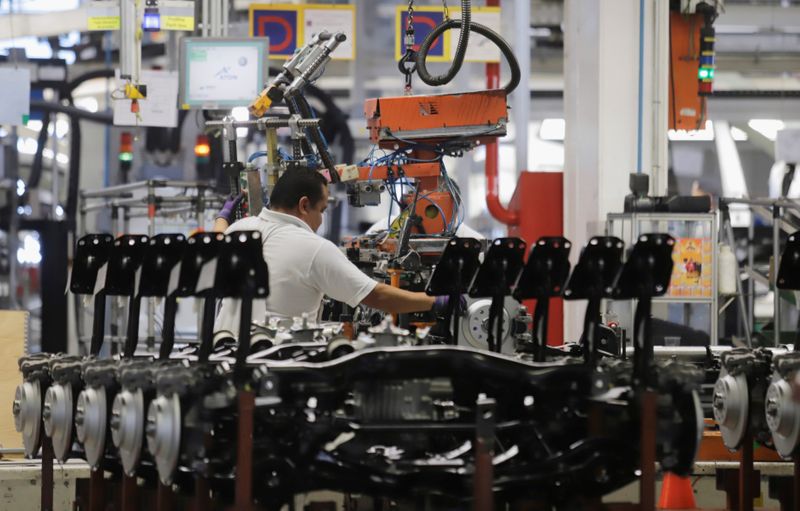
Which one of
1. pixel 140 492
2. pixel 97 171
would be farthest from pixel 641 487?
pixel 97 171

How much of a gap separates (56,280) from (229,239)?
759 cm

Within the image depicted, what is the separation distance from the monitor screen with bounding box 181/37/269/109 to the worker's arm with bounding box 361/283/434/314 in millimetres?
4370

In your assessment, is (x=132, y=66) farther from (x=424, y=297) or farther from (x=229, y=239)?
(x=229, y=239)

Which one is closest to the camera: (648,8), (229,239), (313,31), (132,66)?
(229,239)

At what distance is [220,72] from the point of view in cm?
833

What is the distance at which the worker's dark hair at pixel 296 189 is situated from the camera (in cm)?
459

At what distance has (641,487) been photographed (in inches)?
118

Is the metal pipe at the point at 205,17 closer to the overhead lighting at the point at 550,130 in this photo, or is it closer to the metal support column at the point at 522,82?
the metal support column at the point at 522,82

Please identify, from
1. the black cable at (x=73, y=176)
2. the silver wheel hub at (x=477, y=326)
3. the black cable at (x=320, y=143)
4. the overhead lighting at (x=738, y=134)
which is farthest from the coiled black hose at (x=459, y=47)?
the overhead lighting at (x=738, y=134)

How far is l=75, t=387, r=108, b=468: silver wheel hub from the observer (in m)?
3.06

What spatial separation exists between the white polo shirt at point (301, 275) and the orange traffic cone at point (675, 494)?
1.21 meters

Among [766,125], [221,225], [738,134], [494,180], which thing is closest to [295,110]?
[221,225]

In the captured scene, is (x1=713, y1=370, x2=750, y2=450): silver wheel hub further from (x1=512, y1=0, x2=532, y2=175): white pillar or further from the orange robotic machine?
(x1=512, y1=0, x2=532, y2=175): white pillar

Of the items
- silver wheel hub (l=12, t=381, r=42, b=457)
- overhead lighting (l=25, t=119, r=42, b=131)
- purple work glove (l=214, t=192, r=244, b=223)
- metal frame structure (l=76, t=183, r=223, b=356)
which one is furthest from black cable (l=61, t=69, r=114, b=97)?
silver wheel hub (l=12, t=381, r=42, b=457)
